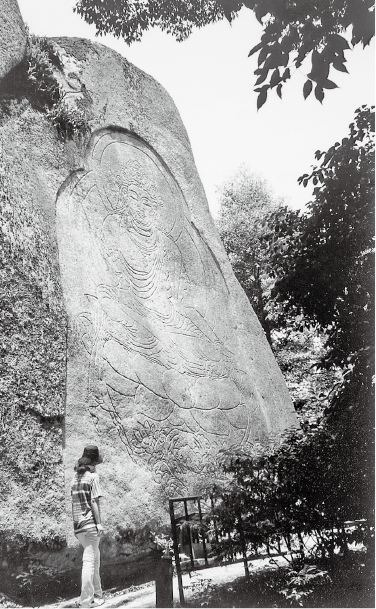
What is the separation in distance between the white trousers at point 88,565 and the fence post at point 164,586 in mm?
624

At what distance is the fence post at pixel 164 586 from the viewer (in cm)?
479

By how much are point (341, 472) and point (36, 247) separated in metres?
4.11

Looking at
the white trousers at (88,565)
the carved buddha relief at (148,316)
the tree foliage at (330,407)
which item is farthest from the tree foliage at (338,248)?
the white trousers at (88,565)

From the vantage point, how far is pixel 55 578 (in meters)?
5.66

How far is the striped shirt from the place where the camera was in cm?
520

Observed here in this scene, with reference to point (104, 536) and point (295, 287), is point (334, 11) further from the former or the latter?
point (104, 536)

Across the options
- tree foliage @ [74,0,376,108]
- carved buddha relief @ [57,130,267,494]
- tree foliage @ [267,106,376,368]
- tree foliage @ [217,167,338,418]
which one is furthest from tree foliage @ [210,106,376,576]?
tree foliage @ [217,167,338,418]

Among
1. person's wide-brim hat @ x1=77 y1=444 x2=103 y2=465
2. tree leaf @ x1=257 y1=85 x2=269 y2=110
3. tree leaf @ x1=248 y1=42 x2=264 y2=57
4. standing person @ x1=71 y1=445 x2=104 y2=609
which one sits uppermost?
tree leaf @ x1=248 y1=42 x2=264 y2=57

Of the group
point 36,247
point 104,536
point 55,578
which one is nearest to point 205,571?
point 104,536

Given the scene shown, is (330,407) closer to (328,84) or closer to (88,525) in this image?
(88,525)

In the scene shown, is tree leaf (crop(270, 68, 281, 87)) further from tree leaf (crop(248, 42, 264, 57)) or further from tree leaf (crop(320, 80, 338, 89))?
tree leaf (crop(320, 80, 338, 89))

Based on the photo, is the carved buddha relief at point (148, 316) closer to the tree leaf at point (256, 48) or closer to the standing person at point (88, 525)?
the standing person at point (88, 525)

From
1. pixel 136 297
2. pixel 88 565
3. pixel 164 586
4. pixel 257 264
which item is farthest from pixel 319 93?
pixel 257 264

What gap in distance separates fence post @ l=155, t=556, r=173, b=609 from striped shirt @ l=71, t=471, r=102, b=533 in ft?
2.31
